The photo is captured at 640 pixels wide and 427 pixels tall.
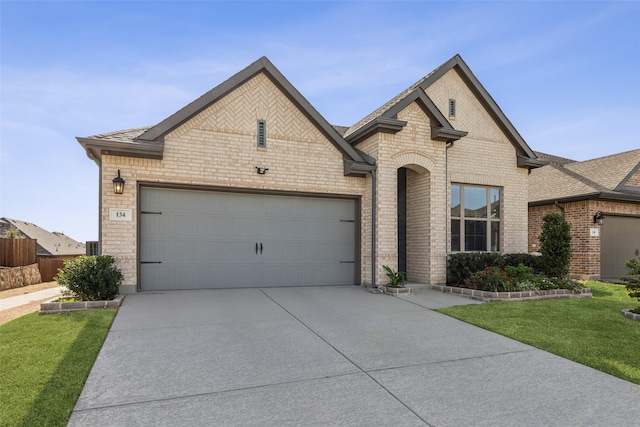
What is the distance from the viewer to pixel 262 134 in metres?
9.49

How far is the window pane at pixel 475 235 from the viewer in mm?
11570

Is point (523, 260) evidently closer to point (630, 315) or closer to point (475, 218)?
point (475, 218)

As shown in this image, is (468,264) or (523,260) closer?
(468,264)

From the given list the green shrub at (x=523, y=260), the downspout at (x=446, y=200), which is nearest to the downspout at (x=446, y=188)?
the downspout at (x=446, y=200)

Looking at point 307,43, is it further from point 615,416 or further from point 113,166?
point 615,416

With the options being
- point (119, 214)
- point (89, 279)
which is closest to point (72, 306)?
point (89, 279)

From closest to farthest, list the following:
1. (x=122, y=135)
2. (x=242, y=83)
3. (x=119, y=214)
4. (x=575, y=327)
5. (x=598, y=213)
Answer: (x=575, y=327) < (x=119, y=214) < (x=122, y=135) < (x=242, y=83) < (x=598, y=213)

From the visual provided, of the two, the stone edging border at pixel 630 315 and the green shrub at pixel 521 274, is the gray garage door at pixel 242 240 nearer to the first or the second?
the green shrub at pixel 521 274

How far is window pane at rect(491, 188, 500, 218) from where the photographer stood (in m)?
12.1

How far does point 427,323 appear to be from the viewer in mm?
6234

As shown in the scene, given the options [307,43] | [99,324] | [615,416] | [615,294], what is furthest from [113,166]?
[615,294]

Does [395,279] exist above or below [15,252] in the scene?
below

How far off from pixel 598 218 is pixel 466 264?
7.63m

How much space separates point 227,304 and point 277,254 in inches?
103
